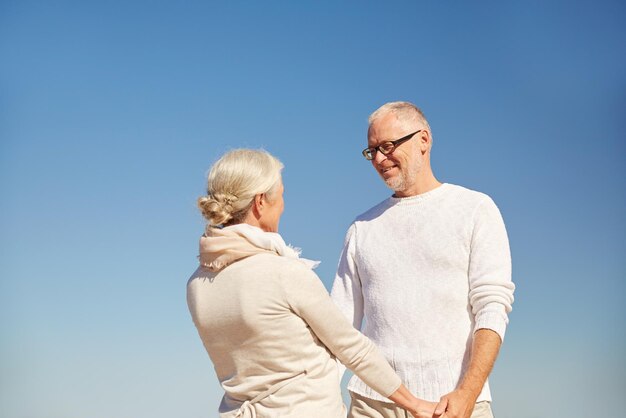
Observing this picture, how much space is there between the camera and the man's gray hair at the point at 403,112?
13.5 feet

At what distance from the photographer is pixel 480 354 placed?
3547 millimetres

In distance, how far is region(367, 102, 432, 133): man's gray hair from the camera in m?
4.12

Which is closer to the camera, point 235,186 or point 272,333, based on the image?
point 272,333

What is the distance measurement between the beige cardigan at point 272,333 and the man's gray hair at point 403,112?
1439mm

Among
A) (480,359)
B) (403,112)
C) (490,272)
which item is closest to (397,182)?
(403,112)

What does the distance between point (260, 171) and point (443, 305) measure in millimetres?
1312

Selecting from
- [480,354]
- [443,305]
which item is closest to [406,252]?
[443,305]

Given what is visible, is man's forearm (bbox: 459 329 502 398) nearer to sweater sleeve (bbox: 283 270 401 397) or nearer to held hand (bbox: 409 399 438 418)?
held hand (bbox: 409 399 438 418)

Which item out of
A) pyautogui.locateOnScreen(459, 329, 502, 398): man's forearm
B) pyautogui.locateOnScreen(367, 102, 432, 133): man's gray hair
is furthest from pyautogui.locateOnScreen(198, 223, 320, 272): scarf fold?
pyautogui.locateOnScreen(367, 102, 432, 133): man's gray hair

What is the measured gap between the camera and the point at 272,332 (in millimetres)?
2947

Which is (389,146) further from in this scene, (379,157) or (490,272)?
(490,272)

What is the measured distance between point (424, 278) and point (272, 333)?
1.21 meters

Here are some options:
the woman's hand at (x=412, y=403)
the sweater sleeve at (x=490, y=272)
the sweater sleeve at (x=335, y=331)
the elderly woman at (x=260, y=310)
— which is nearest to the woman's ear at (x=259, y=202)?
the elderly woman at (x=260, y=310)

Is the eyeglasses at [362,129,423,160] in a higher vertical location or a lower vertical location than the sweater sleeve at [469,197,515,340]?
higher
